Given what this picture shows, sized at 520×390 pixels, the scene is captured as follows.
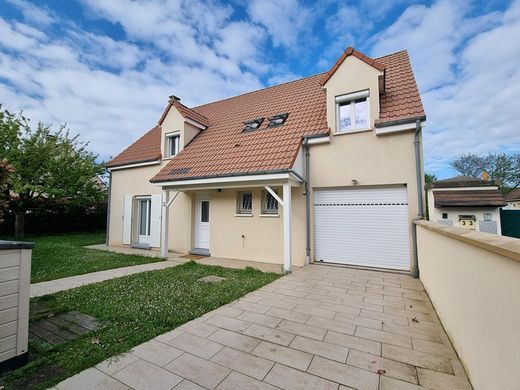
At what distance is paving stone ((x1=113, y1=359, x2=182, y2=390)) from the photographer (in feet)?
7.70

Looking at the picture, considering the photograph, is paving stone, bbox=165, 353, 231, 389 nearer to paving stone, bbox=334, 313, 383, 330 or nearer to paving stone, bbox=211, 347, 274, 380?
paving stone, bbox=211, 347, 274, 380

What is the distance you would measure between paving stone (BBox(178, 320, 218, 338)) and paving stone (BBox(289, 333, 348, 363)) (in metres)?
1.19

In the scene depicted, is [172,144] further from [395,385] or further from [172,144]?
[395,385]

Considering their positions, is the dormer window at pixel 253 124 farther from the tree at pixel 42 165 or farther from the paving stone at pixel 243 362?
the tree at pixel 42 165

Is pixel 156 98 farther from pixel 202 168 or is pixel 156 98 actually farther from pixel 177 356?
pixel 177 356

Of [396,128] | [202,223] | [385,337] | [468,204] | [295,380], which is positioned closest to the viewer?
[295,380]

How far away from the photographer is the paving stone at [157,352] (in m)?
2.78

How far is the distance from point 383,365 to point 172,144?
468 inches

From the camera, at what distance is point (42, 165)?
14102 millimetres

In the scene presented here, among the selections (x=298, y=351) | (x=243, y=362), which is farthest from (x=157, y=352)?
(x=298, y=351)

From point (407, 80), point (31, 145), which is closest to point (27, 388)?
point (407, 80)

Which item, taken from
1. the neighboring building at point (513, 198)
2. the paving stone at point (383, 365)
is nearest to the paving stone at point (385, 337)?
the paving stone at point (383, 365)

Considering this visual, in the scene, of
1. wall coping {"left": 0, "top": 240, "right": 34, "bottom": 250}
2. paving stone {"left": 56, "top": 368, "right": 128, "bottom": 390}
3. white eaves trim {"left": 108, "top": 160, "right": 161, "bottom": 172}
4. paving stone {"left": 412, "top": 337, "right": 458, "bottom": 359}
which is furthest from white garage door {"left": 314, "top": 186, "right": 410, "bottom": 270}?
white eaves trim {"left": 108, "top": 160, "right": 161, "bottom": 172}

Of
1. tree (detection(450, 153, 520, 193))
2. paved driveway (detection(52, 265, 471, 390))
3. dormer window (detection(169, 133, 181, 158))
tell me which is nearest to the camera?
paved driveway (detection(52, 265, 471, 390))
